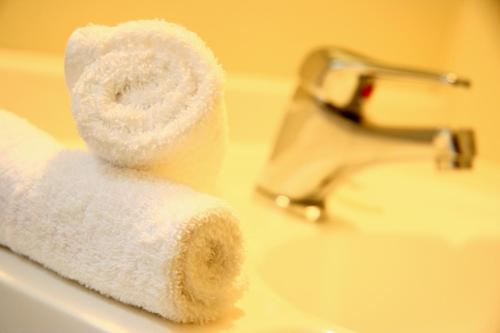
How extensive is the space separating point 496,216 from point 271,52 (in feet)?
1.09

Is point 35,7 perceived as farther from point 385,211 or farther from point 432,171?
point 432,171

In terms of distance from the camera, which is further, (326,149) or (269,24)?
(269,24)

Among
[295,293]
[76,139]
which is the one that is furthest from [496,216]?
[76,139]

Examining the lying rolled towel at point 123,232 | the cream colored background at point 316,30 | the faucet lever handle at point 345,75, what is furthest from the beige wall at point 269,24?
the lying rolled towel at point 123,232

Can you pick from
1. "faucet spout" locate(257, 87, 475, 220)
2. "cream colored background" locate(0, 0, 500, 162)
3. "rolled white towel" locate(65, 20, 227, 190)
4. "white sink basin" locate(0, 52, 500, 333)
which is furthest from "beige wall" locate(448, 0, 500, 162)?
"rolled white towel" locate(65, 20, 227, 190)

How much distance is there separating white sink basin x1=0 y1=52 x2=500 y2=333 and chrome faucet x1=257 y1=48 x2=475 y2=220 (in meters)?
0.03

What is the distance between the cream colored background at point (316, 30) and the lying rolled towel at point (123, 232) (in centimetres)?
29

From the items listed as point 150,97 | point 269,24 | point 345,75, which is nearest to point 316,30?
point 269,24

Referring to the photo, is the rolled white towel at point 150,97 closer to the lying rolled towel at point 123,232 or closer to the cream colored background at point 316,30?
the lying rolled towel at point 123,232

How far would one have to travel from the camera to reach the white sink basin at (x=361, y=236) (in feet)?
1.99

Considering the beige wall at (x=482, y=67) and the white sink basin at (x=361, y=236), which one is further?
the beige wall at (x=482, y=67)

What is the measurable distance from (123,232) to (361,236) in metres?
0.43

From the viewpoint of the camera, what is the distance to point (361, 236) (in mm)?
704

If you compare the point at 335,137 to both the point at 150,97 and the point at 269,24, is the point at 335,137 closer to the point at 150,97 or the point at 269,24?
the point at 269,24
